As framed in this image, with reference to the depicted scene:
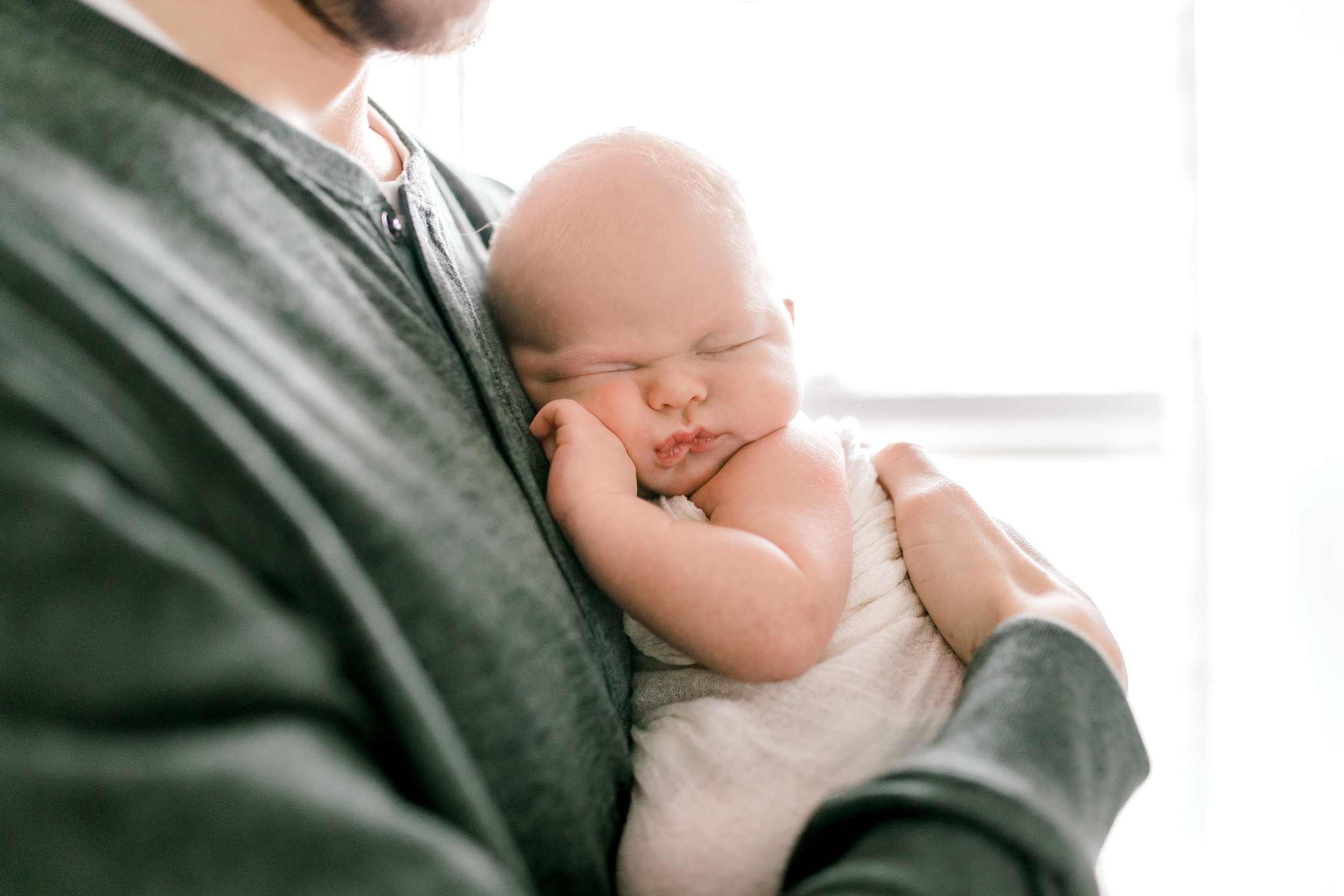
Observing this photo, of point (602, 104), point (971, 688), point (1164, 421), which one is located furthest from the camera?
point (602, 104)

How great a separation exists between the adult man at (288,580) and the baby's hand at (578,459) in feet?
0.14

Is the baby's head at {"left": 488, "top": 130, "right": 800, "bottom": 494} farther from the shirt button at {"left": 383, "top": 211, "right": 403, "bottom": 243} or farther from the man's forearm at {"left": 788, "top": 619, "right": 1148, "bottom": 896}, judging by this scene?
the man's forearm at {"left": 788, "top": 619, "right": 1148, "bottom": 896}

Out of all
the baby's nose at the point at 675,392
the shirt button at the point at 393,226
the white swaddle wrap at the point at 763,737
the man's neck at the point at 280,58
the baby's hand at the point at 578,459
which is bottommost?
the white swaddle wrap at the point at 763,737

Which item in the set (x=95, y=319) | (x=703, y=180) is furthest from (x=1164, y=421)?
(x=95, y=319)

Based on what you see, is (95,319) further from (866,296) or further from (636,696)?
(866,296)

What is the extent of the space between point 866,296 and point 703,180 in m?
1.12

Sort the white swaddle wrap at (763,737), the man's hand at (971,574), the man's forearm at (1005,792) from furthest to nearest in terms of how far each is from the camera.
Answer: the man's hand at (971,574)
the white swaddle wrap at (763,737)
the man's forearm at (1005,792)

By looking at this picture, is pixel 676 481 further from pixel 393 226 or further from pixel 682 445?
pixel 393 226

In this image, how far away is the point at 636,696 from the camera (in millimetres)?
761

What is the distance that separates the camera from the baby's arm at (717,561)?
2.15ft

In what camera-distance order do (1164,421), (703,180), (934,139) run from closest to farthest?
(703,180) < (1164,421) < (934,139)

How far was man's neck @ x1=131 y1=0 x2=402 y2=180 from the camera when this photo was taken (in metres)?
0.65

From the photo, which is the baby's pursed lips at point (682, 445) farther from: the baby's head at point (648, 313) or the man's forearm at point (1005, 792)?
the man's forearm at point (1005, 792)

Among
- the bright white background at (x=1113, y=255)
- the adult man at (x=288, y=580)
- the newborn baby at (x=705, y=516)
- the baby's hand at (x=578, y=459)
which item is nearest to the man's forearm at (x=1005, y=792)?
the adult man at (x=288, y=580)
